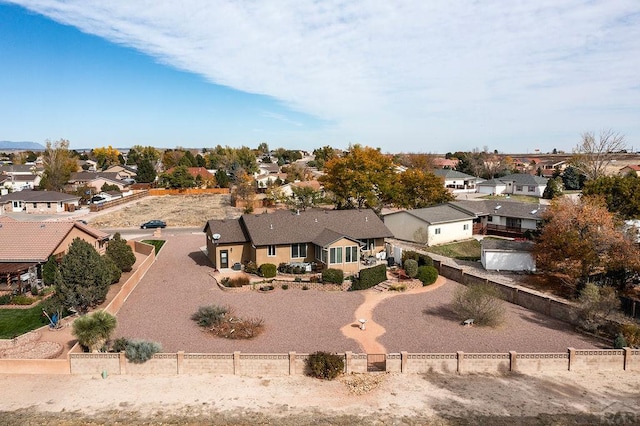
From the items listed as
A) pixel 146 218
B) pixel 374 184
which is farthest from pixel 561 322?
pixel 146 218

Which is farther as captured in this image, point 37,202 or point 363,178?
point 37,202

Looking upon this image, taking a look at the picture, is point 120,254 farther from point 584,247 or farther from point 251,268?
point 584,247

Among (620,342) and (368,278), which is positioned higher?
(368,278)

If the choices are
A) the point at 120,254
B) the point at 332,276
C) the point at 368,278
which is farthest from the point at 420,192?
the point at 120,254

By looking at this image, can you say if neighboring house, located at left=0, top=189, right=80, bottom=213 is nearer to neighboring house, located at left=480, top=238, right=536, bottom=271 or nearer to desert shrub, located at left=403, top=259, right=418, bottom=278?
desert shrub, located at left=403, top=259, right=418, bottom=278

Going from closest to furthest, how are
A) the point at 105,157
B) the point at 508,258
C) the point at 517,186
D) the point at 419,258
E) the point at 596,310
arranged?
the point at 596,310 → the point at 419,258 → the point at 508,258 → the point at 517,186 → the point at 105,157

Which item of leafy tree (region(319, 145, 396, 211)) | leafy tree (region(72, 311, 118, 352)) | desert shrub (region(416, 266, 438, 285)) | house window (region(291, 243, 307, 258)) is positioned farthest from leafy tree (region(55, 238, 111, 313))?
leafy tree (region(319, 145, 396, 211))
